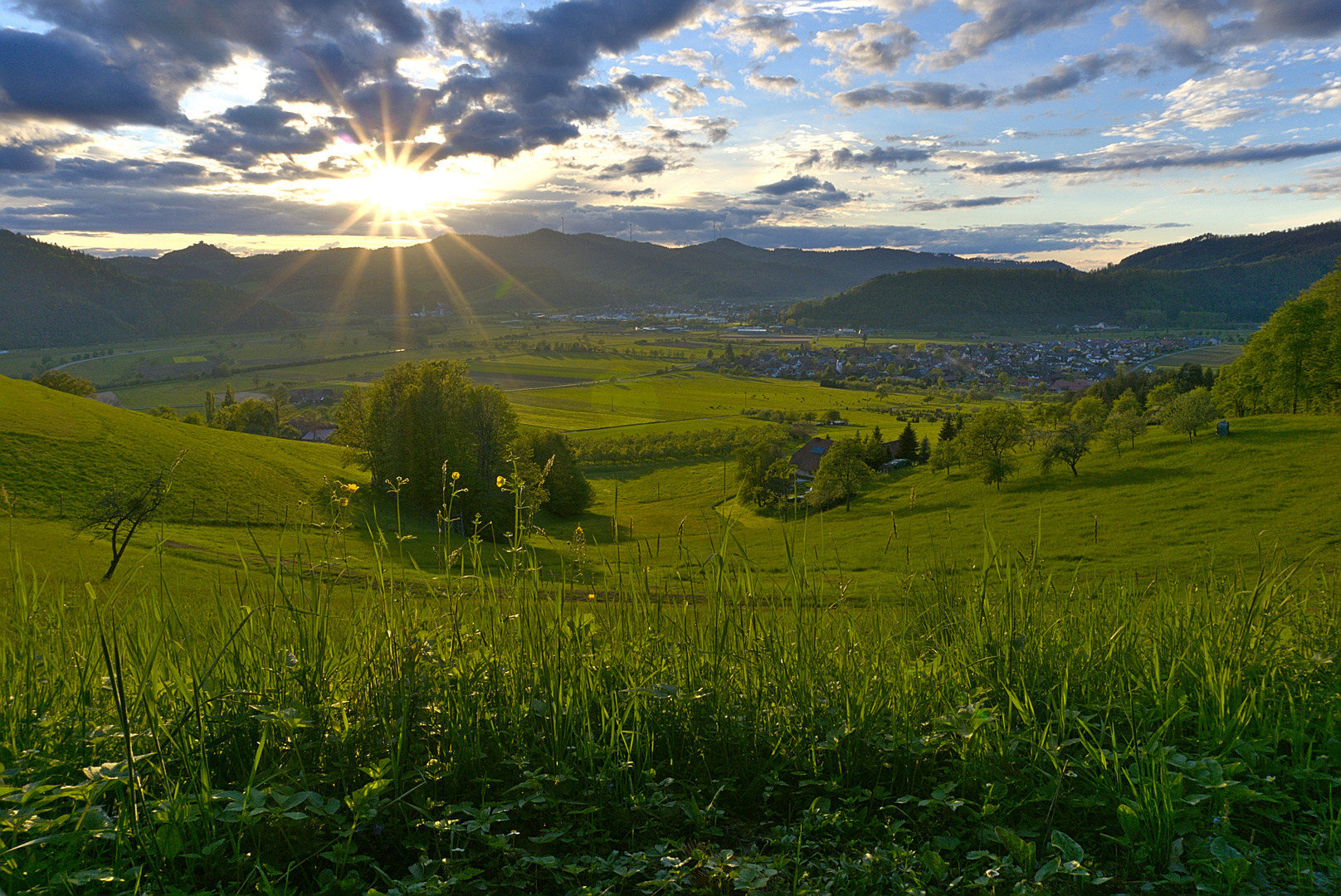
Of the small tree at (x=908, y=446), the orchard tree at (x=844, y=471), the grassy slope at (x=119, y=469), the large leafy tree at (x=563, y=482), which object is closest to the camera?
the grassy slope at (x=119, y=469)

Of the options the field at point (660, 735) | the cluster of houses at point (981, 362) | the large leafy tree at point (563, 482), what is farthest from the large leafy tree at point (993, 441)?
the cluster of houses at point (981, 362)

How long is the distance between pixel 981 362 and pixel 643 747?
7565 inches

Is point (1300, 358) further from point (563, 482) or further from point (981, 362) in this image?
point (981, 362)

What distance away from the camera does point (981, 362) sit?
176 metres

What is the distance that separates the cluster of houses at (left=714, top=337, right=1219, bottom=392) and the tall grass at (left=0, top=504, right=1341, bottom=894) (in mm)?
155085

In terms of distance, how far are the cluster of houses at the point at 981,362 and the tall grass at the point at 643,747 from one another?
155 metres

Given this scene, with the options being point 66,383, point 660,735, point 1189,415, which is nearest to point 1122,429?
point 1189,415

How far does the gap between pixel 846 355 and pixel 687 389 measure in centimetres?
6581

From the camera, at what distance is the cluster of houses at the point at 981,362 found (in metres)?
156

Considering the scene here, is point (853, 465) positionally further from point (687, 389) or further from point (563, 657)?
point (687, 389)

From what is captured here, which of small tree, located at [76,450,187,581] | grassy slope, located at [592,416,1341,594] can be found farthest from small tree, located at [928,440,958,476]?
small tree, located at [76,450,187,581]

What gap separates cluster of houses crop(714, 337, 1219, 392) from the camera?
155500 mm

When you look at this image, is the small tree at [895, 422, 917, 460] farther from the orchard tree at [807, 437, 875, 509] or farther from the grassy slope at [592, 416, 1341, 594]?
the orchard tree at [807, 437, 875, 509]

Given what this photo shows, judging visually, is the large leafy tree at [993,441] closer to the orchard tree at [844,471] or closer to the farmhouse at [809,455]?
the orchard tree at [844,471]
